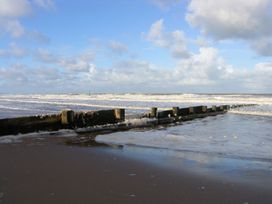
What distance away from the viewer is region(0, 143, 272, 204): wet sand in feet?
18.4

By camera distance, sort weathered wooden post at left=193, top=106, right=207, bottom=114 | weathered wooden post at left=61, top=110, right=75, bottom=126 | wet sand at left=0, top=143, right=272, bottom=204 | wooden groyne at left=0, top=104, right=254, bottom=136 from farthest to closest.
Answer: weathered wooden post at left=193, top=106, right=207, bottom=114 → weathered wooden post at left=61, top=110, right=75, bottom=126 → wooden groyne at left=0, top=104, right=254, bottom=136 → wet sand at left=0, top=143, right=272, bottom=204

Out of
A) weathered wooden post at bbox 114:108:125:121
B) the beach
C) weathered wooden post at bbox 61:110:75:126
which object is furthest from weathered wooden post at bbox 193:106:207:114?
the beach

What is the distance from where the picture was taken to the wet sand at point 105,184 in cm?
559

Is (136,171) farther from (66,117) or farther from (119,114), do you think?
(119,114)

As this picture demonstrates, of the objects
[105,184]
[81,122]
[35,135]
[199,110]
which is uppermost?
[199,110]

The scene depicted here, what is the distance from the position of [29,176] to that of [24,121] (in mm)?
6616

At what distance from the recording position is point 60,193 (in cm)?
576

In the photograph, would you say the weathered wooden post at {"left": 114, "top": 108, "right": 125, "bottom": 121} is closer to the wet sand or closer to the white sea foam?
the white sea foam

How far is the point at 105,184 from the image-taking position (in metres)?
6.38

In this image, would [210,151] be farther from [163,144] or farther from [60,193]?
[60,193]

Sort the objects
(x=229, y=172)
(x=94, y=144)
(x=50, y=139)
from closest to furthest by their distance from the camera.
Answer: (x=229, y=172) < (x=94, y=144) < (x=50, y=139)

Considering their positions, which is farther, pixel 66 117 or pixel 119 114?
pixel 119 114

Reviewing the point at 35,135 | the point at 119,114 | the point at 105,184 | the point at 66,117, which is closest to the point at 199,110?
the point at 119,114

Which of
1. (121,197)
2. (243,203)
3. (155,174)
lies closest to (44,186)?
(121,197)
